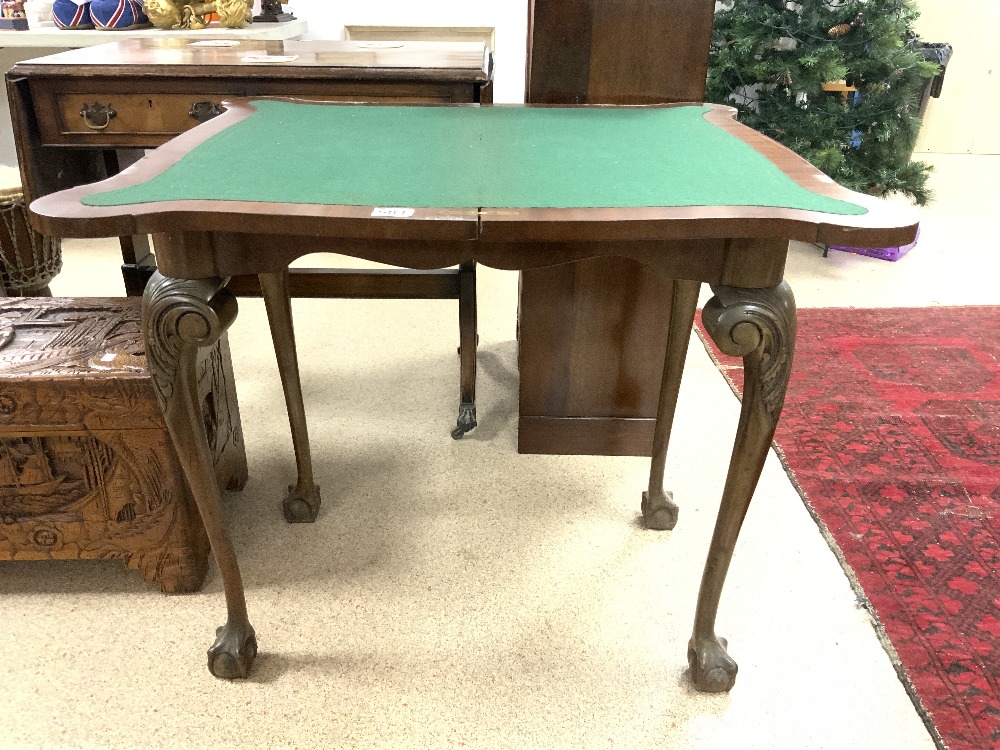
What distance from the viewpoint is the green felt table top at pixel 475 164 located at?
0.92 meters

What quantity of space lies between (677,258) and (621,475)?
965 mm

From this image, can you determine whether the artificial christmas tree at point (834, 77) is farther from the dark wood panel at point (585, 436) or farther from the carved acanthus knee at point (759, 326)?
the carved acanthus knee at point (759, 326)

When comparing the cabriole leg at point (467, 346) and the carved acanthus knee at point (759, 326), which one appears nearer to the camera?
the carved acanthus knee at point (759, 326)

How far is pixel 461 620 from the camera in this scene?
1427 millimetres

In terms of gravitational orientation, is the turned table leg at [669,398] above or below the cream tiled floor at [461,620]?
above

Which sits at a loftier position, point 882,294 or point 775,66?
point 775,66

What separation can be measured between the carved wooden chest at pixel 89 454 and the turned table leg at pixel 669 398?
3.01 feet

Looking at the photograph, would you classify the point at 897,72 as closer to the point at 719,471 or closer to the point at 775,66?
the point at 775,66

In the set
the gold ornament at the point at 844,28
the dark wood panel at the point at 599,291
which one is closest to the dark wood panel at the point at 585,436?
the dark wood panel at the point at 599,291

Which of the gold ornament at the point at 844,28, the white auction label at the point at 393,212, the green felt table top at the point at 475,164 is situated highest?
the gold ornament at the point at 844,28

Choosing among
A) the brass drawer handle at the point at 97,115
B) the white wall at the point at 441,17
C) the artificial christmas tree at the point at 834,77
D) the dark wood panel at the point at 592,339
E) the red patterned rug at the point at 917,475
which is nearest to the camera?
the red patterned rug at the point at 917,475

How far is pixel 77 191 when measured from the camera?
0.95m

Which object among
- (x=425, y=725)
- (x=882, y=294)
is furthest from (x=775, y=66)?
(x=425, y=725)

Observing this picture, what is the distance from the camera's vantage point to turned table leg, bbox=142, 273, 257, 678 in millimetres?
998
